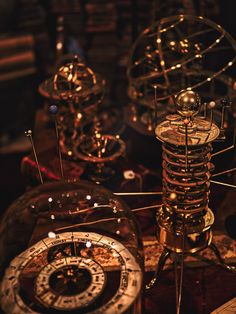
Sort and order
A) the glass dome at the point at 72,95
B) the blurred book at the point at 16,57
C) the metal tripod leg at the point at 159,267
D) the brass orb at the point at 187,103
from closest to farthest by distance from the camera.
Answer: the brass orb at the point at 187,103
the metal tripod leg at the point at 159,267
the glass dome at the point at 72,95
the blurred book at the point at 16,57

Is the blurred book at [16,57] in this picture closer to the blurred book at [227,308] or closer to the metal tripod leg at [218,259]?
the metal tripod leg at [218,259]

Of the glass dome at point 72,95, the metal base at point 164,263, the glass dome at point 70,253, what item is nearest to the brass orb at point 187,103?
the glass dome at point 70,253

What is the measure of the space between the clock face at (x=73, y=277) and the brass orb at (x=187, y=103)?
539 mm

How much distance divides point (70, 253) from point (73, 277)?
16cm

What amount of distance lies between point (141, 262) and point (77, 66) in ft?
4.41

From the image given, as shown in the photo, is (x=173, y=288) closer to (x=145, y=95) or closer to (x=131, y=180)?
(x=131, y=180)

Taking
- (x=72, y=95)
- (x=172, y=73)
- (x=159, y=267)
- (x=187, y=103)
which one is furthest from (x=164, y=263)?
(x=172, y=73)

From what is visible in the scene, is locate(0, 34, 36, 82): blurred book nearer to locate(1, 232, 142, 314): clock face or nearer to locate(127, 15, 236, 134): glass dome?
locate(127, 15, 236, 134): glass dome

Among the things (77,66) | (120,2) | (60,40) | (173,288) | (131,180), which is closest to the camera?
(173,288)

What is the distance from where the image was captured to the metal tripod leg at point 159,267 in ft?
6.12

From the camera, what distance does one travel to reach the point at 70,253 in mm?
1669

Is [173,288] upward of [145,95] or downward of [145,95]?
downward

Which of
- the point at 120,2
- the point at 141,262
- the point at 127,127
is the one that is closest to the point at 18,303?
the point at 141,262

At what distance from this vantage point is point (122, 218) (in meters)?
1.81
